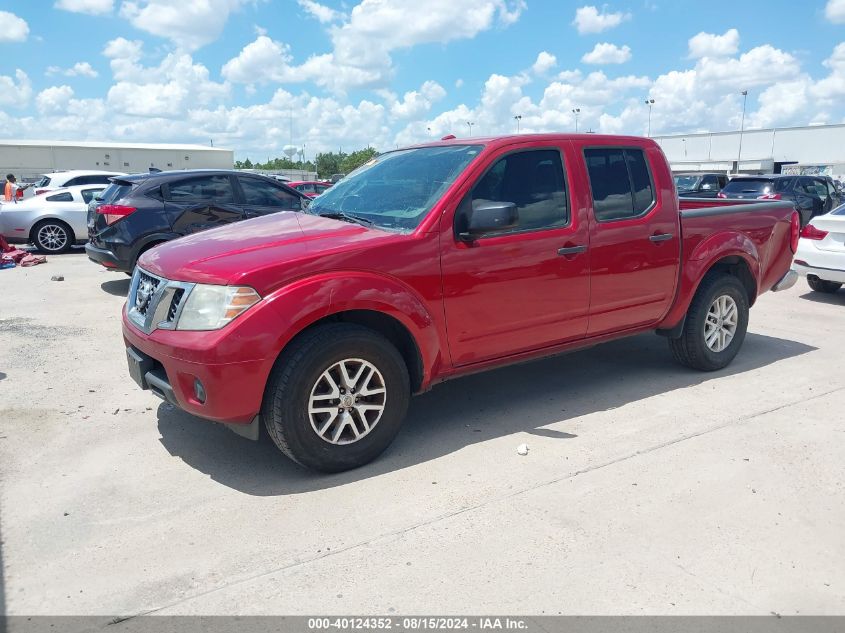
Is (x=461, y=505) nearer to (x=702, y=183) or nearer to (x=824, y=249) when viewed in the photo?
(x=824, y=249)

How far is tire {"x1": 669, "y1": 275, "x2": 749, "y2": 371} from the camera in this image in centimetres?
561

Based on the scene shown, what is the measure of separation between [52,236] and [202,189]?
20.7 ft

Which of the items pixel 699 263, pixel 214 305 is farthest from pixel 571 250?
pixel 214 305

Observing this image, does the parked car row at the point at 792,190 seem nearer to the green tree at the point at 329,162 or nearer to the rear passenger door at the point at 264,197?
the rear passenger door at the point at 264,197

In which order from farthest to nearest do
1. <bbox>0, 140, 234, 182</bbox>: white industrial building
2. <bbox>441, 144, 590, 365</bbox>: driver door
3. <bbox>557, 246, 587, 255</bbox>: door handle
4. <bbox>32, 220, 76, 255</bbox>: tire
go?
<bbox>0, 140, 234, 182</bbox>: white industrial building
<bbox>32, 220, 76, 255</bbox>: tire
<bbox>557, 246, 587, 255</bbox>: door handle
<bbox>441, 144, 590, 365</bbox>: driver door

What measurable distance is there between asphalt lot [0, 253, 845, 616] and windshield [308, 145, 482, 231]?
147 cm

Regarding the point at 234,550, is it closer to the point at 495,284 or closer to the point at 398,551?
the point at 398,551

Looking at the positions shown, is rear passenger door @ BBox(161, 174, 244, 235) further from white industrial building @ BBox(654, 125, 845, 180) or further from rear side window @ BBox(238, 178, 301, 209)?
white industrial building @ BBox(654, 125, 845, 180)

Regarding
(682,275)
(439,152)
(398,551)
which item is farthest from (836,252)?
(398,551)

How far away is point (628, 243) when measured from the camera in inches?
195

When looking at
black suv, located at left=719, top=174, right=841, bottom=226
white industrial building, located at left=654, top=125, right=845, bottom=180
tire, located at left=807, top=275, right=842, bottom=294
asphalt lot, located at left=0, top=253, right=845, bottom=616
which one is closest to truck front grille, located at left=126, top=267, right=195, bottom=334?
asphalt lot, located at left=0, top=253, right=845, bottom=616

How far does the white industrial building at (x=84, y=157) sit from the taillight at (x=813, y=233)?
48.6m

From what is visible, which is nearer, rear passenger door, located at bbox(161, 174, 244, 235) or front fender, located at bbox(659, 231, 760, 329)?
front fender, located at bbox(659, 231, 760, 329)

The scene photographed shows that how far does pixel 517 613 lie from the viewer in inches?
107
